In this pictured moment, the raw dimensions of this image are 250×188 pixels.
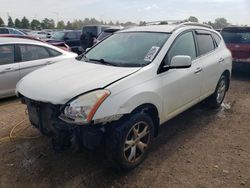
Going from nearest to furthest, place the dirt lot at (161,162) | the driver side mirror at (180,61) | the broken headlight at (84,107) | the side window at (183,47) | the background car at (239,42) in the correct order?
the broken headlight at (84,107)
the dirt lot at (161,162)
the driver side mirror at (180,61)
the side window at (183,47)
the background car at (239,42)

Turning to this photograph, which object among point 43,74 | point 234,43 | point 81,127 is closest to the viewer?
point 81,127

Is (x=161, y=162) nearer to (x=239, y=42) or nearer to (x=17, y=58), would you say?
(x=17, y=58)

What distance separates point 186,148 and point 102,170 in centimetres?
131

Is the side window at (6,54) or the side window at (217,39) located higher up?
the side window at (217,39)

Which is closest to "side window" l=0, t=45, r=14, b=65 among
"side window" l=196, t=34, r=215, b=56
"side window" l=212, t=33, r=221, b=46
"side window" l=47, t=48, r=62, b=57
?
"side window" l=47, t=48, r=62, b=57

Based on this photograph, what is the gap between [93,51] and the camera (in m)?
4.50

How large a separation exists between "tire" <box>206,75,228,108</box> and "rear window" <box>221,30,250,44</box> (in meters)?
3.76

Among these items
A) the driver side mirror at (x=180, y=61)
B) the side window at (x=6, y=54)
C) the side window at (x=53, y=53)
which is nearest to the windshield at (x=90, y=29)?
the side window at (x=53, y=53)

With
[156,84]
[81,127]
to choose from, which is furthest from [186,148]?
[81,127]

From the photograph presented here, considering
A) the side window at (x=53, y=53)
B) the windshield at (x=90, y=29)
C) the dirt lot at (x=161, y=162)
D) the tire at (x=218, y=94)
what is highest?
the windshield at (x=90, y=29)

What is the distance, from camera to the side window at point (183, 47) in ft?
12.7

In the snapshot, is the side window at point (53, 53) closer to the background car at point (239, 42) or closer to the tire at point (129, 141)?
the tire at point (129, 141)

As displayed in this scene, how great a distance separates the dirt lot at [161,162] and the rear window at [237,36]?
4793mm

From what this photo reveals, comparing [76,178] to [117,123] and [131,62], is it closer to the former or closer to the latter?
[117,123]
